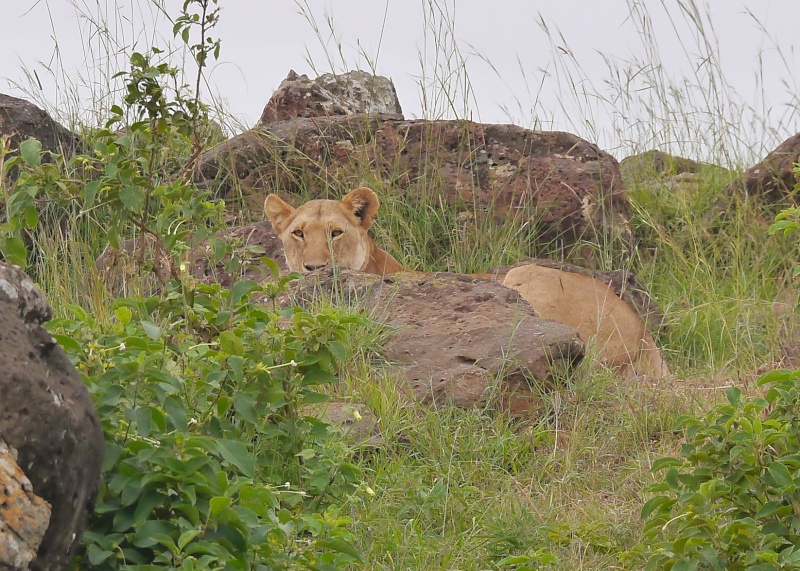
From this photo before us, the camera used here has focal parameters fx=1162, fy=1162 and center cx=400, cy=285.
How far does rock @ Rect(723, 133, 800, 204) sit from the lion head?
2.55 meters

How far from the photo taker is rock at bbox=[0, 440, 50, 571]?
76.7 inches

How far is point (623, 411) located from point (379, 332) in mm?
1117

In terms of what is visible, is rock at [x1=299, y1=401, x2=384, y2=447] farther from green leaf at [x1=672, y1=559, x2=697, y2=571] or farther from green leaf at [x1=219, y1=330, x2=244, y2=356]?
green leaf at [x1=672, y1=559, x2=697, y2=571]

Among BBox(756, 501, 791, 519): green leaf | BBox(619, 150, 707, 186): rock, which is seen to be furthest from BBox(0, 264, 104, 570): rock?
BBox(619, 150, 707, 186): rock

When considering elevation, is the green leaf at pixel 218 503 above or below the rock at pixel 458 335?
below

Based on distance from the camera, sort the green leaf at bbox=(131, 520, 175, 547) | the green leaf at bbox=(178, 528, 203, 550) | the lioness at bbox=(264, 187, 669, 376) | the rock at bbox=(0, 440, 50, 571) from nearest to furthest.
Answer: the rock at bbox=(0, 440, 50, 571)
the green leaf at bbox=(178, 528, 203, 550)
the green leaf at bbox=(131, 520, 175, 547)
the lioness at bbox=(264, 187, 669, 376)

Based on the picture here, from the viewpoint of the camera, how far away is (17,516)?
6.51ft

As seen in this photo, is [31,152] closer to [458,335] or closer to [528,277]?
[458,335]

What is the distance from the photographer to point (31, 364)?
217 cm

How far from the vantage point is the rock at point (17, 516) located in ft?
6.39

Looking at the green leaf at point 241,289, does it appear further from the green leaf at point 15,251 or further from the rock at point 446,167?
the rock at point 446,167

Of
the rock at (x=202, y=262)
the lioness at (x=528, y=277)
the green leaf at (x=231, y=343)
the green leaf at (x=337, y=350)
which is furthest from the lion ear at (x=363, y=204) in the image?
the green leaf at (x=231, y=343)

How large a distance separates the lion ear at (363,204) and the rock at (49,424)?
14.6 ft

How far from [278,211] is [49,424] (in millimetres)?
4742
